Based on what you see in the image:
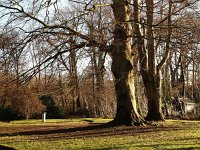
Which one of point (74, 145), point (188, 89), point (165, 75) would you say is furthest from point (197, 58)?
point (188, 89)

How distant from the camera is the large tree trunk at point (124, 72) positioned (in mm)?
19938

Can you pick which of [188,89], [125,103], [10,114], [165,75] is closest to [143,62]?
[125,103]

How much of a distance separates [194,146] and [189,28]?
7.57 metres

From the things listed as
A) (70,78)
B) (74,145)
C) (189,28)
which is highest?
(189,28)

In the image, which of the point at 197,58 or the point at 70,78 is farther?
the point at 70,78

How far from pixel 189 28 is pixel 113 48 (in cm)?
369

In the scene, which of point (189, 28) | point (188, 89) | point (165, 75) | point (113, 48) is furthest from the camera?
point (188, 89)

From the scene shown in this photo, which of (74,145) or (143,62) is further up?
(143,62)

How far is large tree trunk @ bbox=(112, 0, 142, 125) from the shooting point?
19.9 metres

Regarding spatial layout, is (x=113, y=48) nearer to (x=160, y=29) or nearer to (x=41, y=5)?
(x=160, y=29)

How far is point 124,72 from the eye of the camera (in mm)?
20188

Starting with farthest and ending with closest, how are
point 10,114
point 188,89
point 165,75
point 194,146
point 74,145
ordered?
point 188,89 < point 165,75 < point 10,114 < point 74,145 < point 194,146

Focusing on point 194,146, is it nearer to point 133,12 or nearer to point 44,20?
point 44,20

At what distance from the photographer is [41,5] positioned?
19219 millimetres
